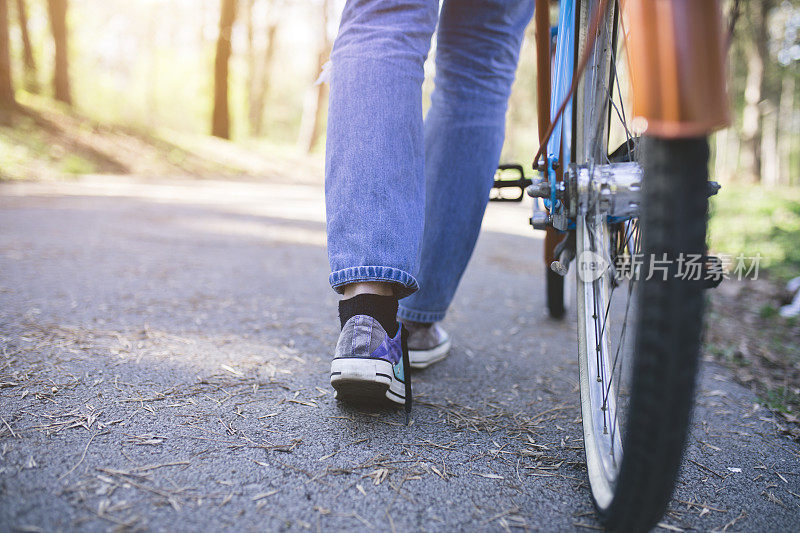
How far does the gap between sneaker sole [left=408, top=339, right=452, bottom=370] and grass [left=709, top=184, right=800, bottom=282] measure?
1855 mm

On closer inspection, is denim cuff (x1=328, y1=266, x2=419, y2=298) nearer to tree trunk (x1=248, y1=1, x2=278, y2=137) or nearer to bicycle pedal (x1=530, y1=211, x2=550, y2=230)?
bicycle pedal (x1=530, y1=211, x2=550, y2=230)

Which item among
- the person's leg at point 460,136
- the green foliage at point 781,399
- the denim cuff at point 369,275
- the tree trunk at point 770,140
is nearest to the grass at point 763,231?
the green foliage at point 781,399

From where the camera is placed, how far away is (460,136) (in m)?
1.41

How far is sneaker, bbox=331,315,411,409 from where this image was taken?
1010mm

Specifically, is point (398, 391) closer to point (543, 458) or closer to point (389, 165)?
point (543, 458)

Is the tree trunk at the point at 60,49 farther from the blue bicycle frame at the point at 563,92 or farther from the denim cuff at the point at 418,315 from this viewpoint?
the blue bicycle frame at the point at 563,92

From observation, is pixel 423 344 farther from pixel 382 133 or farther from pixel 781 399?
pixel 781 399

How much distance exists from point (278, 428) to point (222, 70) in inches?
539

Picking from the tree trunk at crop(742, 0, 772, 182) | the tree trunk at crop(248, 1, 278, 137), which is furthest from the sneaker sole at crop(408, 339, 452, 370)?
the tree trunk at crop(248, 1, 278, 137)

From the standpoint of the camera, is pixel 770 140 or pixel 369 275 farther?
pixel 770 140

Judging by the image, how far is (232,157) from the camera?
1149 cm

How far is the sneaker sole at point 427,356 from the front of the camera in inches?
56.8

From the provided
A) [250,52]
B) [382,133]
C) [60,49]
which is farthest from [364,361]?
[250,52]

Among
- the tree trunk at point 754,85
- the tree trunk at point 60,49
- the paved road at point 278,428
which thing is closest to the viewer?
the paved road at point 278,428
